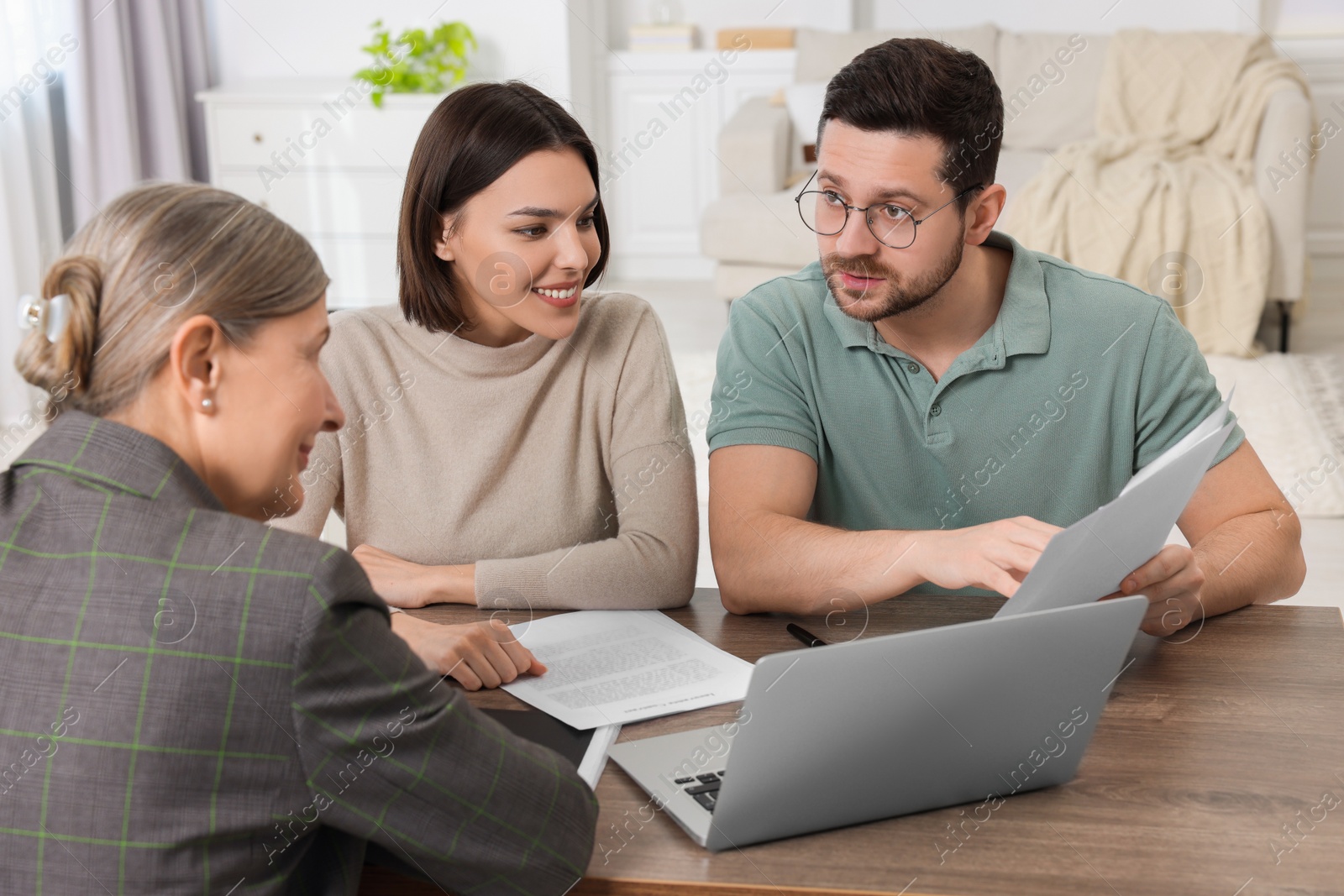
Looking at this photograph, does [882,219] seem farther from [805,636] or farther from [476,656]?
[476,656]

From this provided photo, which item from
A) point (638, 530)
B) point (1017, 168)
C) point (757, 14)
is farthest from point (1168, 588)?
point (757, 14)

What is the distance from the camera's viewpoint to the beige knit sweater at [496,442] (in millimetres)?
1432

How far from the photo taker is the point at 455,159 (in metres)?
1.42

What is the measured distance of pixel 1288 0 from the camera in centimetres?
513

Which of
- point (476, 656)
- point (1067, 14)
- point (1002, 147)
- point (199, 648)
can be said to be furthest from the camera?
point (1067, 14)

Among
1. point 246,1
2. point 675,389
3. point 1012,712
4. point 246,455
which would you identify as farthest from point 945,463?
point 246,1

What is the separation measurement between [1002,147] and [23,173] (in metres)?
3.00

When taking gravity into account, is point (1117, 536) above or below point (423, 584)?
above

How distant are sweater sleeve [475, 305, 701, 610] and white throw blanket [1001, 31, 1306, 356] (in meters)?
2.86

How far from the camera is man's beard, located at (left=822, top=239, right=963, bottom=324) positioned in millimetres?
1408

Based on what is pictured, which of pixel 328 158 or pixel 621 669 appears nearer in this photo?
pixel 621 669

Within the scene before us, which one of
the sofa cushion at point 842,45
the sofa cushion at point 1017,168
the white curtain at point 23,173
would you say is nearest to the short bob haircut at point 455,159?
the white curtain at point 23,173

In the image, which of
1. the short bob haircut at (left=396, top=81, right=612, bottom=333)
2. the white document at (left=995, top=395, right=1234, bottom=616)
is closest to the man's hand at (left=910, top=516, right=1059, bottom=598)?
the white document at (left=995, top=395, right=1234, bottom=616)

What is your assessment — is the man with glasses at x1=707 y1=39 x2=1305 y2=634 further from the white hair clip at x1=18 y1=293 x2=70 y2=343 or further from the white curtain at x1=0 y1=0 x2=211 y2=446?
the white curtain at x1=0 y1=0 x2=211 y2=446
